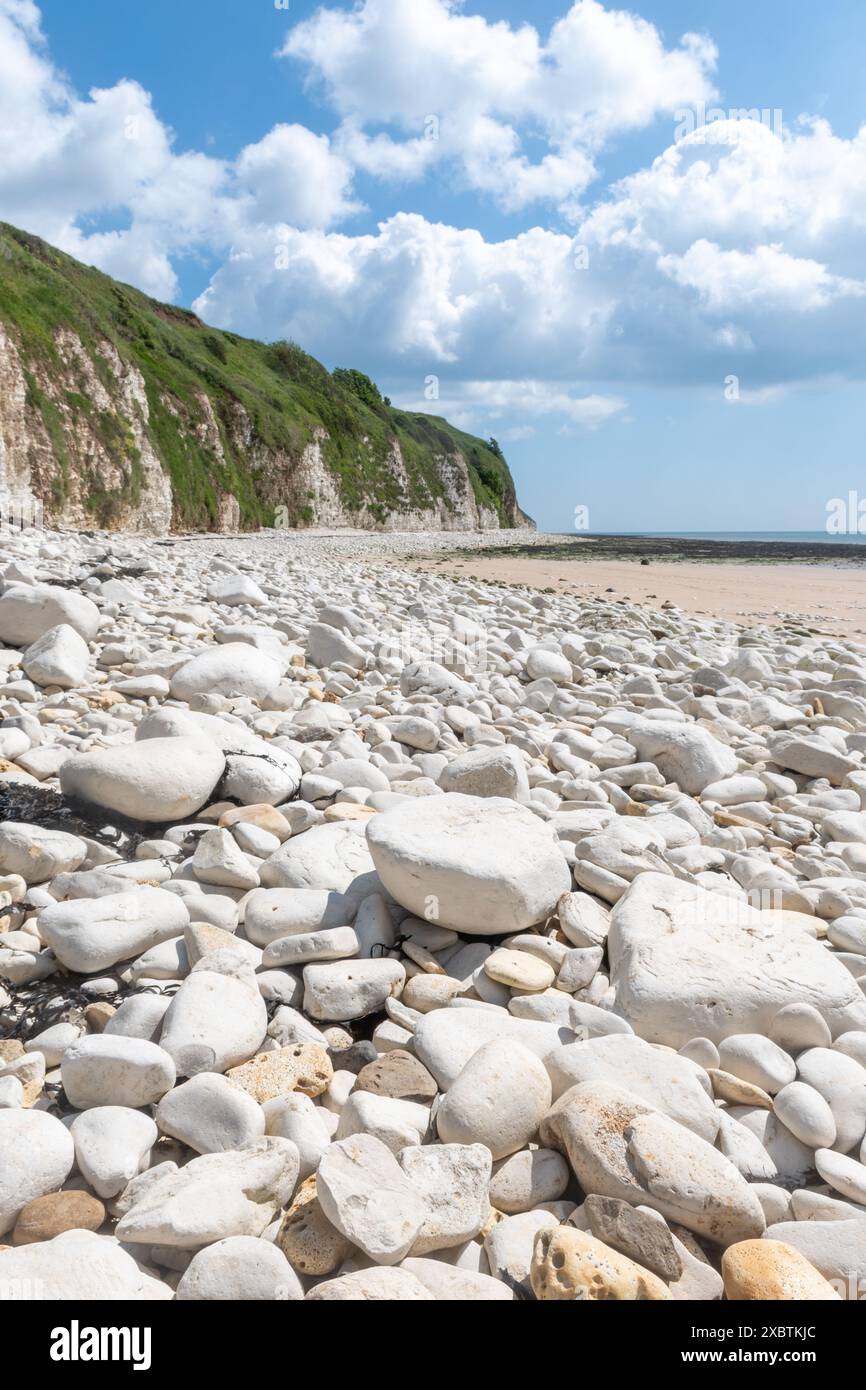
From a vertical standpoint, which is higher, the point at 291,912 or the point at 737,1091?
the point at 291,912

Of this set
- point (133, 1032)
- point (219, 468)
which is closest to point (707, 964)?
point (133, 1032)

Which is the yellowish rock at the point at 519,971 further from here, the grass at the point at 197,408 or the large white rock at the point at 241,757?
the grass at the point at 197,408

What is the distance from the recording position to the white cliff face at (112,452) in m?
19.2

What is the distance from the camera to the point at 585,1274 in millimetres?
1508

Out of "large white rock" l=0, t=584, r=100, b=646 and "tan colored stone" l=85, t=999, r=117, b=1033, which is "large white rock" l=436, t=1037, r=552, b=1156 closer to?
"tan colored stone" l=85, t=999, r=117, b=1033

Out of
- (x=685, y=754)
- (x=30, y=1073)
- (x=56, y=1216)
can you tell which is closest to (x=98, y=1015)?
(x=30, y=1073)

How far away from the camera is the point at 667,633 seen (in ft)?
33.3

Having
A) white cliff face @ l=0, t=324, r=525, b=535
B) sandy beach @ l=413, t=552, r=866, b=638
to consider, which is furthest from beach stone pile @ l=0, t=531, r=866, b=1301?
white cliff face @ l=0, t=324, r=525, b=535

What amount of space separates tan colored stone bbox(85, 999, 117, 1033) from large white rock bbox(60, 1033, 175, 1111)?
274 mm

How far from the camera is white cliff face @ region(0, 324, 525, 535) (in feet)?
62.9

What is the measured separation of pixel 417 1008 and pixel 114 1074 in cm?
88

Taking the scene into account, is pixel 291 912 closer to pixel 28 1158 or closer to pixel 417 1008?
pixel 417 1008

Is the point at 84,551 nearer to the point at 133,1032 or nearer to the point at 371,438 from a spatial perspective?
the point at 133,1032
